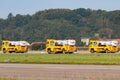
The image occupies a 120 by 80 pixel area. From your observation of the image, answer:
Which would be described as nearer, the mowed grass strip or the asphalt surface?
the asphalt surface

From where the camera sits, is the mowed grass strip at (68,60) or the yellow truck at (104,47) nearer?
the mowed grass strip at (68,60)

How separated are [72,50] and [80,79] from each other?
175 feet

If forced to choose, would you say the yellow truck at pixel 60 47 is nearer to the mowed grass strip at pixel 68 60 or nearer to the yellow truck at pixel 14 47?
the yellow truck at pixel 14 47

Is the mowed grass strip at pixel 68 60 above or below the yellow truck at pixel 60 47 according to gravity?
below

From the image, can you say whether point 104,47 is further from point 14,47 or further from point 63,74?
point 63,74

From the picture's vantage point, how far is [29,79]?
80.4ft

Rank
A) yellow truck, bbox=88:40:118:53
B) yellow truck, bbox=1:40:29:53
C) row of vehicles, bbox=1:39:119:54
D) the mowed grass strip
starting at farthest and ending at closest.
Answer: yellow truck, bbox=1:40:29:53 → yellow truck, bbox=88:40:118:53 → row of vehicles, bbox=1:39:119:54 → the mowed grass strip

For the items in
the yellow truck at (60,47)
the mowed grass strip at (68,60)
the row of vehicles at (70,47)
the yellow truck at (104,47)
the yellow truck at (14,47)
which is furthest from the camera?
the yellow truck at (14,47)

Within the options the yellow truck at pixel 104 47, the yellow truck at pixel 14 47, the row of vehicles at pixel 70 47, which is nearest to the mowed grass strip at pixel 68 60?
the row of vehicles at pixel 70 47

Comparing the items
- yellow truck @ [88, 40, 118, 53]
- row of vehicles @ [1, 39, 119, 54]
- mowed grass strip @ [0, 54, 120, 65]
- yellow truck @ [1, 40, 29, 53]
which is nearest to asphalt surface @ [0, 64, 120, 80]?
mowed grass strip @ [0, 54, 120, 65]

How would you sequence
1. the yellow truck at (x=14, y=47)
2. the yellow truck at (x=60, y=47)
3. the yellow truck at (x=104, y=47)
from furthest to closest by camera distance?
the yellow truck at (x=14, y=47)
the yellow truck at (x=104, y=47)
the yellow truck at (x=60, y=47)

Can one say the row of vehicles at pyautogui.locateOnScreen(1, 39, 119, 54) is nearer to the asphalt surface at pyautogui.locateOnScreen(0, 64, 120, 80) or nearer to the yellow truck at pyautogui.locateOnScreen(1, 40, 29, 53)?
the yellow truck at pyautogui.locateOnScreen(1, 40, 29, 53)

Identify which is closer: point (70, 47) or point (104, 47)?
point (70, 47)

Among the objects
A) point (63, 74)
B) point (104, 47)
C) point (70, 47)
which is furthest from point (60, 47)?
point (63, 74)
